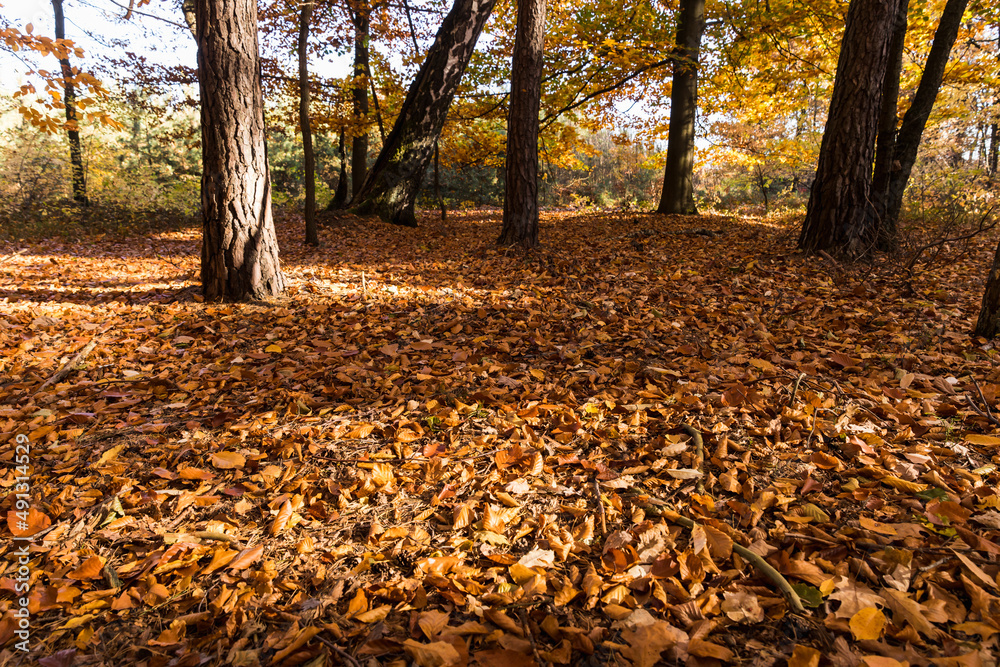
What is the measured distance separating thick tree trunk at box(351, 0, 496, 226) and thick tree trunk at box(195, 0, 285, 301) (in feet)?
17.8

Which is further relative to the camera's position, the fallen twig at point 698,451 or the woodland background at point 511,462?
the fallen twig at point 698,451

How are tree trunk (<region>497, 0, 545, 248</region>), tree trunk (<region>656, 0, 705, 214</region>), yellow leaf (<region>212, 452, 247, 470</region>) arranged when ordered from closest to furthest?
1. yellow leaf (<region>212, 452, 247, 470</region>)
2. tree trunk (<region>497, 0, 545, 248</region>)
3. tree trunk (<region>656, 0, 705, 214</region>)

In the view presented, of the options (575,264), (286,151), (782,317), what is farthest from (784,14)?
(286,151)

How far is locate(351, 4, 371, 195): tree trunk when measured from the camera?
458 inches

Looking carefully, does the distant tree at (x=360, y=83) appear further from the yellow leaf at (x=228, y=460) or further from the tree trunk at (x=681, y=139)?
the yellow leaf at (x=228, y=460)

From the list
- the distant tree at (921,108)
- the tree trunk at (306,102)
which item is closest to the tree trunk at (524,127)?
the tree trunk at (306,102)

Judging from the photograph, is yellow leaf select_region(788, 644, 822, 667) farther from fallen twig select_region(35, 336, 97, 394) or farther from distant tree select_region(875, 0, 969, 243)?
distant tree select_region(875, 0, 969, 243)

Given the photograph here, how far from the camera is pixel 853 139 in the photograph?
5.44 metres

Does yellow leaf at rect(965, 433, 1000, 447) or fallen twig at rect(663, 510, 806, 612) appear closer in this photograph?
fallen twig at rect(663, 510, 806, 612)

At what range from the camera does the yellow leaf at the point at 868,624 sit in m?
1.40

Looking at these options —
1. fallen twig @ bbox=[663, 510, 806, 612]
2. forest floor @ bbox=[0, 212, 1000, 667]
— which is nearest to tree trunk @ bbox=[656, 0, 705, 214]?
forest floor @ bbox=[0, 212, 1000, 667]

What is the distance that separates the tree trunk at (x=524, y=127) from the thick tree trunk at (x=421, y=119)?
11.4ft

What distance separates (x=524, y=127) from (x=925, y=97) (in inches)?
212

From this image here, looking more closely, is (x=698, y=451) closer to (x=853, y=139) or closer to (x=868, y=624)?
(x=868, y=624)
